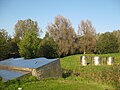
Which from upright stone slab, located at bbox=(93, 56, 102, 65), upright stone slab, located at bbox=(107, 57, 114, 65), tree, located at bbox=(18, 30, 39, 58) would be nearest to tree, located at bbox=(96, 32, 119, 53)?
upright stone slab, located at bbox=(93, 56, 102, 65)

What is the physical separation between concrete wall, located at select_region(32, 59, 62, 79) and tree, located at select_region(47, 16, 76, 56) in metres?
20.7

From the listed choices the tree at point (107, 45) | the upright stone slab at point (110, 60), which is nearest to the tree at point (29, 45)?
the upright stone slab at point (110, 60)

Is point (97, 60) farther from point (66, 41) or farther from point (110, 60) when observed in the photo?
point (66, 41)

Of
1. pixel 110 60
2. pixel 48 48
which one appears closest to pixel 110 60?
pixel 110 60

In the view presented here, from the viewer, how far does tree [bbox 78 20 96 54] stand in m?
40.0

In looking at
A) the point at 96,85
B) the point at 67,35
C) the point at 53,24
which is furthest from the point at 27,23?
the point at 96,85

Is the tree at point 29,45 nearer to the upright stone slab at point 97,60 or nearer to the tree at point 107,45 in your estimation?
the upright stone slab at point 97,60

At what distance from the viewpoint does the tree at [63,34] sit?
126ft

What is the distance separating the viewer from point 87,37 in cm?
4016

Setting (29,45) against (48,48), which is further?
(48,48)

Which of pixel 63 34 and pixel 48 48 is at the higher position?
pixel 63 34

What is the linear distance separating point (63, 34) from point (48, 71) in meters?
24.0

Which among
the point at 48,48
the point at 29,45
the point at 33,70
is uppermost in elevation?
the point at 29,45

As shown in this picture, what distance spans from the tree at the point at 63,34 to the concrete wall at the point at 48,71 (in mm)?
20671
